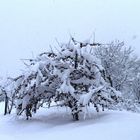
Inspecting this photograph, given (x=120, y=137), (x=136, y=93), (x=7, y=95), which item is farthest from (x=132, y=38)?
(x=120, y=137)

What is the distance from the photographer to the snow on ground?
8203 mm

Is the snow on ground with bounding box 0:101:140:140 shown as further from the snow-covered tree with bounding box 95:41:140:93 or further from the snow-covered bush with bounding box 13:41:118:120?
the snow-covered tree with bounding box 95:41:140:93

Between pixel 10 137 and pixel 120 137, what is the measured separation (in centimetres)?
231

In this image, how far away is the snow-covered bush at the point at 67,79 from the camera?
34.3 ft

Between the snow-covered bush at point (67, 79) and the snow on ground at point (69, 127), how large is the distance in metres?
0.44

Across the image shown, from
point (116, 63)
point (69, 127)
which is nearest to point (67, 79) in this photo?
point (69, 127)

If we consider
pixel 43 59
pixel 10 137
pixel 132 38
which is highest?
pixel 132 38

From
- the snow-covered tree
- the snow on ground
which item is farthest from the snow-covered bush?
the snow-covered tree

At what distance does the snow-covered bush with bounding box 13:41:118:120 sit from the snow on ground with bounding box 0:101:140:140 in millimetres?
442

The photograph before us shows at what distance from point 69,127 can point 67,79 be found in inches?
55.9

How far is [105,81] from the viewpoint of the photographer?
11.3 m

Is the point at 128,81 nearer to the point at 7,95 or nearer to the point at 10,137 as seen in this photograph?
the point at 7,95

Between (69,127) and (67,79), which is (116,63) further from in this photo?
(69,127)

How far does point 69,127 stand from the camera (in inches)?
370
